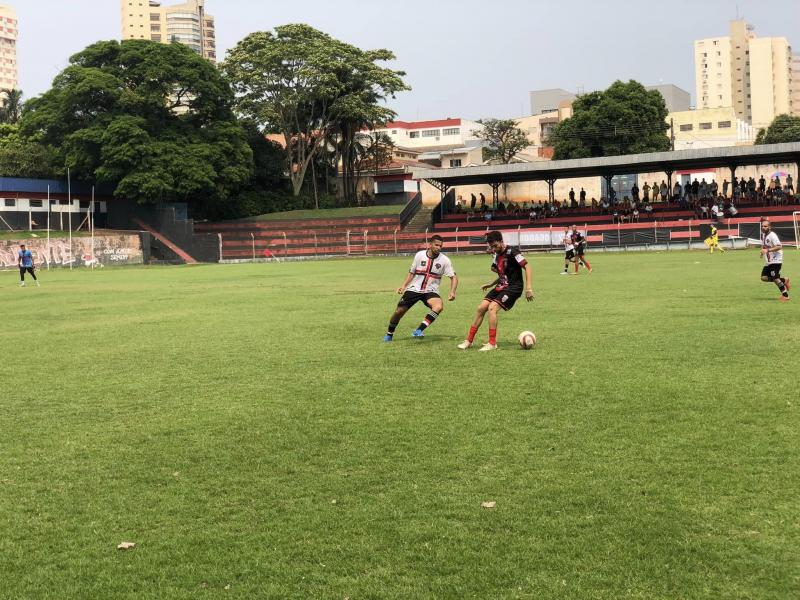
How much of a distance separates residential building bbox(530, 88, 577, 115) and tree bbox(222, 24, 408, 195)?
7477cm

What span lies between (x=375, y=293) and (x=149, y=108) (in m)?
44.1

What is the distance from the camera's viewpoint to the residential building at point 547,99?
140875 millimetres

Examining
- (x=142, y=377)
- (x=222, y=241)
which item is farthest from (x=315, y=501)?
(x=222, y=241)

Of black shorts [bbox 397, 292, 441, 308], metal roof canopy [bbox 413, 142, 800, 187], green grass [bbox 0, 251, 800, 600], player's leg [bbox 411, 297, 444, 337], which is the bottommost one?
green grass [bbox 0, 251, 800, 600]

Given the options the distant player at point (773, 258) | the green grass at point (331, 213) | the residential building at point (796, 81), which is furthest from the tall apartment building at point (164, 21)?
the distant player at point (773, 258)

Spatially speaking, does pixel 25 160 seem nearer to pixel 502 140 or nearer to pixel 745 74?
pixel 502 140

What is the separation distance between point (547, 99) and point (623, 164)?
87585 millimetres

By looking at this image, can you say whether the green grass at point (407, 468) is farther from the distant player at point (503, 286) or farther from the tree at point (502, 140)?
the tree at point (502, 140)

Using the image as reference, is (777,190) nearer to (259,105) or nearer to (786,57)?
(259,105)

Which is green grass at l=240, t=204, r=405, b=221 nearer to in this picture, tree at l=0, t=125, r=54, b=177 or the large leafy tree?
the large leafy tree

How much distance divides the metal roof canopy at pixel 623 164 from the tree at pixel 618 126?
17312 mm

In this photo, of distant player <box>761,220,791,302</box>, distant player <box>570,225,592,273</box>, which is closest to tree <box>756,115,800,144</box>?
distant player <box>570,225,592,273</box>

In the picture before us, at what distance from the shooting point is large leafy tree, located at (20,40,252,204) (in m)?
59.1

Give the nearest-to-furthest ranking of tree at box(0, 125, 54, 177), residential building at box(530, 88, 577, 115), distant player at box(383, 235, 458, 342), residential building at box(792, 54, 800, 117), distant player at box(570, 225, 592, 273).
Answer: distant player at box(383, 235, 458, 342) → distant player at box(570, 225, 592, 273) → tree at box(0, 125, 54, 177) → residential building at box(530, 88, 577, 115) → residential building at box(792, 54, 800, 117)
